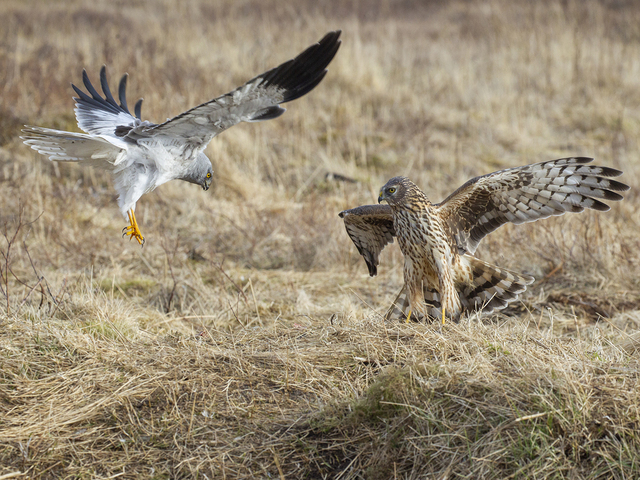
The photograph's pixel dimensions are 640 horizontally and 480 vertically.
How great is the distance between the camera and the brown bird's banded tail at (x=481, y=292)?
156 inches

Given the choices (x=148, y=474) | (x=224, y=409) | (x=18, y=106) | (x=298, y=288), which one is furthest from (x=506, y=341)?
(x=18, y=106)

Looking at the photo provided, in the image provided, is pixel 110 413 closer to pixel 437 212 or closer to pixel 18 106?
Result: pixel 437 212

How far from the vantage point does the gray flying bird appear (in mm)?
3652

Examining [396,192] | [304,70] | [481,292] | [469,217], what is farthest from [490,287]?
[304,70]

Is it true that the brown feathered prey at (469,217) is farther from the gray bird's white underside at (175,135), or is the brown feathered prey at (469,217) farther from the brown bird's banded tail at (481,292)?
the gray bird's white underside at (175,135)

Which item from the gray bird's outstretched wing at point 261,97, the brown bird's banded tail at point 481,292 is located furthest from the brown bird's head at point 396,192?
the gray bird's outstretched wing at point 261,97

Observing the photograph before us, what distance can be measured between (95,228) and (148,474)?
167 inches

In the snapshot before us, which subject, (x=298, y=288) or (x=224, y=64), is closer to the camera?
(x=298, y=288)

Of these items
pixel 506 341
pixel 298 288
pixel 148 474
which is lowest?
pixel 298 288

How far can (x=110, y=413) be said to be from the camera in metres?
2.88

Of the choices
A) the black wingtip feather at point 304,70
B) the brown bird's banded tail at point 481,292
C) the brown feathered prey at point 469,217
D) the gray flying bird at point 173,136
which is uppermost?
the black wingtip feather at point 304,70

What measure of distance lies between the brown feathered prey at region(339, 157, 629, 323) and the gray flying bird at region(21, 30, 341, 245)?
0.89m

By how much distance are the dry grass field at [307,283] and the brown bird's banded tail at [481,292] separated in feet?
0.48

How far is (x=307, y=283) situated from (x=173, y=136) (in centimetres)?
188
